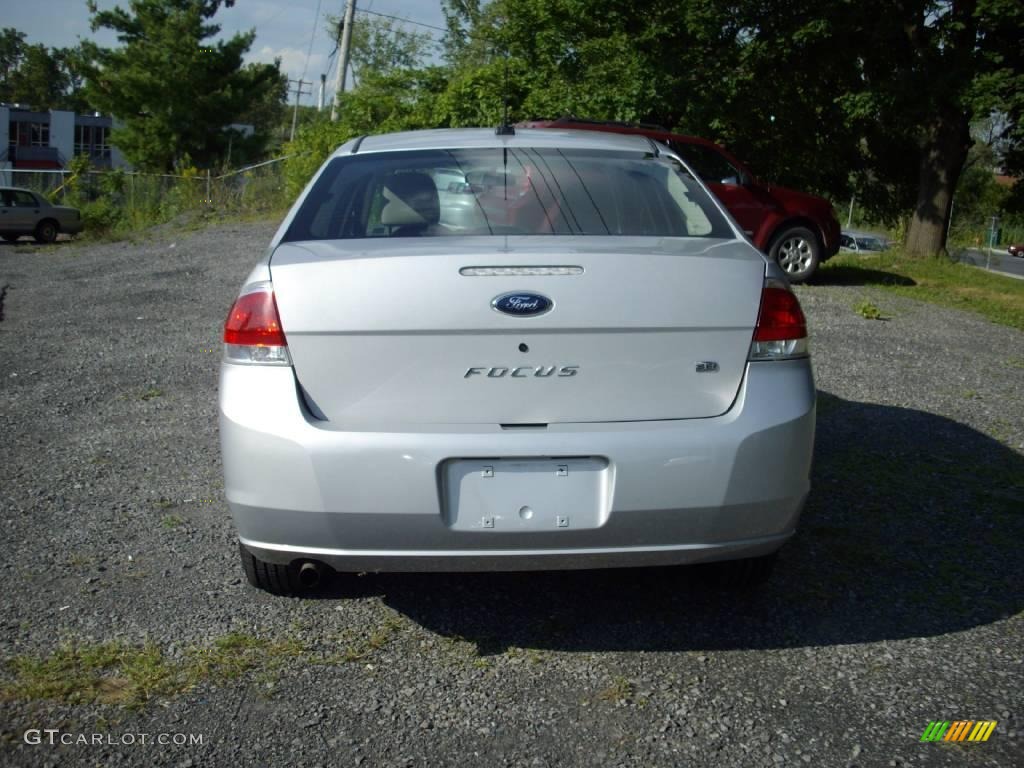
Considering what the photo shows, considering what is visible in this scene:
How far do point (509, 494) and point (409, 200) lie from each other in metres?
1.34

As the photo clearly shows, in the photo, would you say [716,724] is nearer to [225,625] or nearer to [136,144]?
[225,625]

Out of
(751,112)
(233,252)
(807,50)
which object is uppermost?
(807,50)

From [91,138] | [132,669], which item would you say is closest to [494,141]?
[132,669]

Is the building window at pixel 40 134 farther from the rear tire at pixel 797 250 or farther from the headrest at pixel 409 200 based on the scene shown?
the headrest at pixel 409 200

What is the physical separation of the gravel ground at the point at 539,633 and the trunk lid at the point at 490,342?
84cm

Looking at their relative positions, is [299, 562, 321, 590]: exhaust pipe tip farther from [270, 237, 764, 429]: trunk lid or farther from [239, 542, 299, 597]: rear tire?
[270, 237, 764, 429]: trunk lid

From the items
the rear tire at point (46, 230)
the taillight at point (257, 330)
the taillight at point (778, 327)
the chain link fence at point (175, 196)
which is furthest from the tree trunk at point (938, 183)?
the rear tire at point (46, 230)

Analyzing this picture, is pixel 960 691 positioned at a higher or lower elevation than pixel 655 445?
lower

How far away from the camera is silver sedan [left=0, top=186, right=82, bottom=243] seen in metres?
26.9

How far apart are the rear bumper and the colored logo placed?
728mm

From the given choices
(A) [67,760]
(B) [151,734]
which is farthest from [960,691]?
(A) [67,760]

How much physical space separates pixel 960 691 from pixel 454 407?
1.75 metres

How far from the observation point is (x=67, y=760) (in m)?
2.70

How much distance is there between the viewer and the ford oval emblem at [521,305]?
3000mm
